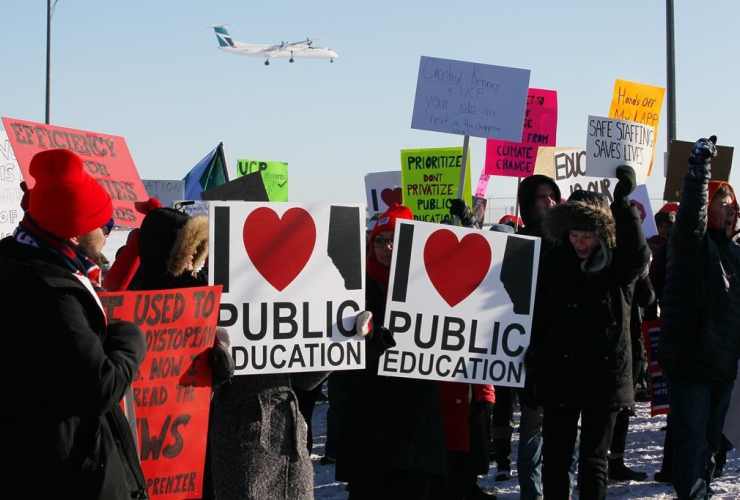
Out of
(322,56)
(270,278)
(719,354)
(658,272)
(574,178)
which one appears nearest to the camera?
(270,278)

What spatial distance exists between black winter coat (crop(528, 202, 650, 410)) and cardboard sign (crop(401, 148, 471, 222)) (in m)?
6.86

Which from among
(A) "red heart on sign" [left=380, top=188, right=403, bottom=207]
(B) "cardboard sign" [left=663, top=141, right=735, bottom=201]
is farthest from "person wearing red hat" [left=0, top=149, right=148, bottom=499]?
(A) "red heart on sign" [left=380, top=188, right=403, bottom=207]

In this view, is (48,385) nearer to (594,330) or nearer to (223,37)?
(594,330)

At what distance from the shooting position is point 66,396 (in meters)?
2.67

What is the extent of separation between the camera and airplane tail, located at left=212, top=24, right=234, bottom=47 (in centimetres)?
7875

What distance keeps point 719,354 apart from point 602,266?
3.38 feet

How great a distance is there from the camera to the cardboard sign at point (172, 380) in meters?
3.75

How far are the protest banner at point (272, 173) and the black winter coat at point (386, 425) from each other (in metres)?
10.2

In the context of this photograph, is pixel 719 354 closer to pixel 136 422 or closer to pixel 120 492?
pixel 136 422

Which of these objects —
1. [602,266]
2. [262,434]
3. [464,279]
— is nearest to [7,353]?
[262,434]

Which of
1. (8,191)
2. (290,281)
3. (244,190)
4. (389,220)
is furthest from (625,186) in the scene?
(8,191)

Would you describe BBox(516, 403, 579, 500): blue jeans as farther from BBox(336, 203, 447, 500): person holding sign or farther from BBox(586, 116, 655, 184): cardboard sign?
BBox(586, 116, 655, 184): cardboard sign

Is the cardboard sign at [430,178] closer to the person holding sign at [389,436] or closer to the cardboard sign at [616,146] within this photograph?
the cardboard sign at [616,146]

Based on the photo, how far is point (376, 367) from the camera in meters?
4.49
